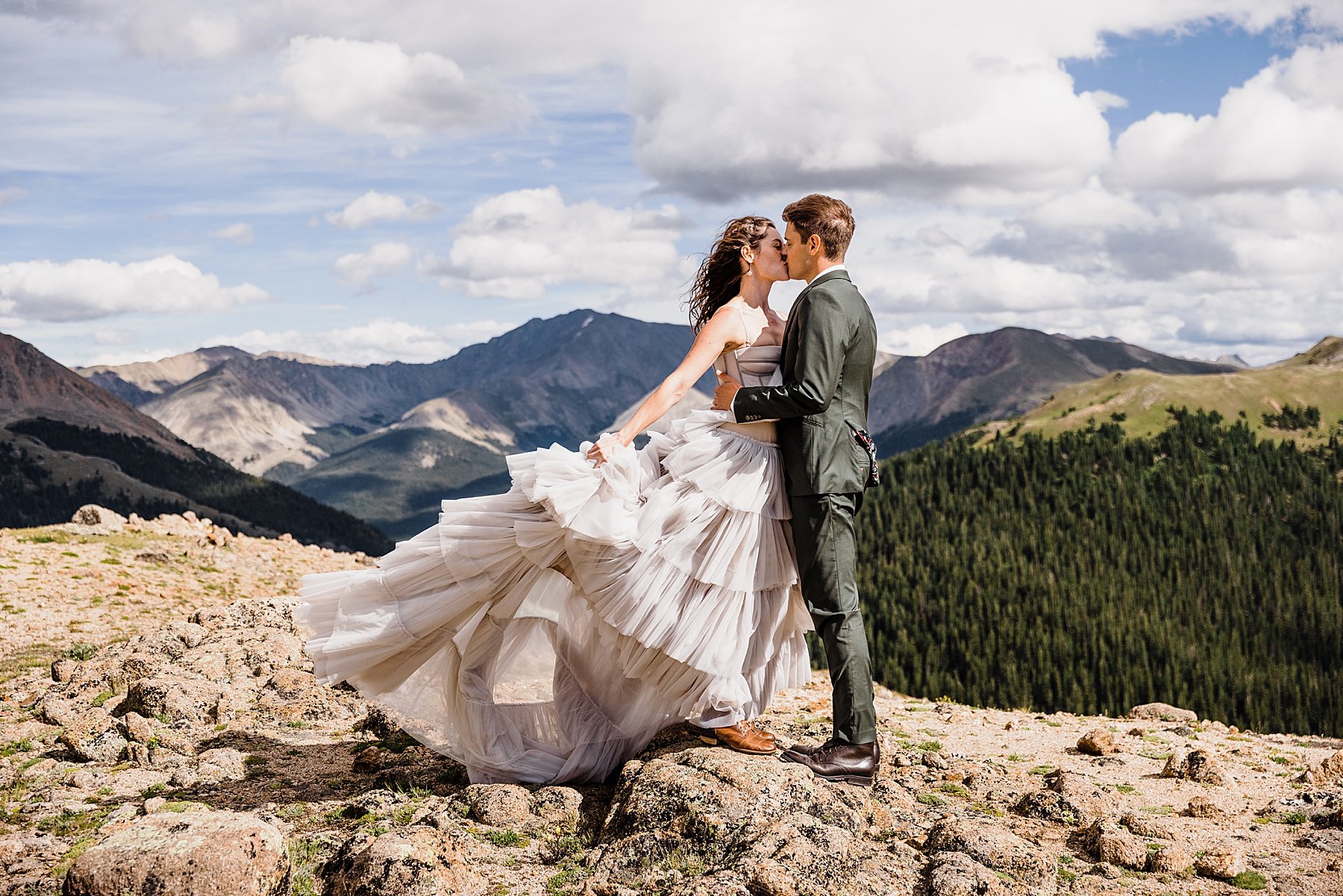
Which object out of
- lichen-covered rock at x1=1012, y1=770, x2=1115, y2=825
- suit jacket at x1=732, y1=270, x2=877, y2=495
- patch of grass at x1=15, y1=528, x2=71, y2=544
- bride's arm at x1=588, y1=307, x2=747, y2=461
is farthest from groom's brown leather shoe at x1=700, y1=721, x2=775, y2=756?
patch of grass at x1=15, y1=528, x2=71, y2=544

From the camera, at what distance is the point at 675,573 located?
7121 millimetres

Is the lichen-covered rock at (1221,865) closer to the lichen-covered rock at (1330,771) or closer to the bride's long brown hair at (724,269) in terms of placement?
the lichen-covered rock at (1330,771)

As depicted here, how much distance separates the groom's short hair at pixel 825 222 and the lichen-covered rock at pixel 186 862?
203 inches

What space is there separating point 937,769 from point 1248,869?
243cm

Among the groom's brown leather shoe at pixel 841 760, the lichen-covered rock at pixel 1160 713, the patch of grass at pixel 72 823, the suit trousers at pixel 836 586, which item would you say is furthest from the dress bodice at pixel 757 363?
the lichen-covered rock at pixel 1160 713

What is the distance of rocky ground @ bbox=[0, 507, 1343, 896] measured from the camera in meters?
5.86

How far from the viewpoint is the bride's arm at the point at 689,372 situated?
6.91m

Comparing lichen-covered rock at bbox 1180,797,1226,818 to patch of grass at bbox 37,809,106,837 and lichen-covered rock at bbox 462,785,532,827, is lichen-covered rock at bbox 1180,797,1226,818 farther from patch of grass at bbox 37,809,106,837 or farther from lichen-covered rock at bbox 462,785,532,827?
patch of grass at bbox 37,809,106,837

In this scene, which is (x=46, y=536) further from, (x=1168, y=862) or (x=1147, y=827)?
(x=1168, y=862)

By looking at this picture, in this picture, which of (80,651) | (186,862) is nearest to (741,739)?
(186,862)

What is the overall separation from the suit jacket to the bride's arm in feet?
1.19

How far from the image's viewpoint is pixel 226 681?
37.2 feet

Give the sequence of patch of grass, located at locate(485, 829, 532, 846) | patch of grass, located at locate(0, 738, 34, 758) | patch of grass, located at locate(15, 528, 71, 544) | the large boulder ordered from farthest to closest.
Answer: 1. patch of grass, located at locate(15, 528, 71, 544)
2. patch of grass, located at locate(0, 738, 34, 758)
3. patch of grass, located at locate(485, 829, 532, 846)
4. the large boulder

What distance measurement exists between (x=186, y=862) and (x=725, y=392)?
15.3 feet
